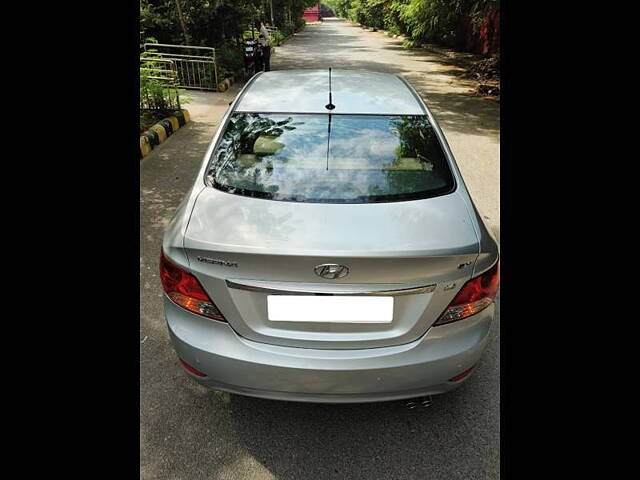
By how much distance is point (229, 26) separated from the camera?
12.1 metres

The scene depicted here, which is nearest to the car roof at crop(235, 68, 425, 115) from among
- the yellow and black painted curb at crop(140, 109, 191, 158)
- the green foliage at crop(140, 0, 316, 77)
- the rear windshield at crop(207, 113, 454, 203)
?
the rear windshield at crop(207, 113, 454, 203)

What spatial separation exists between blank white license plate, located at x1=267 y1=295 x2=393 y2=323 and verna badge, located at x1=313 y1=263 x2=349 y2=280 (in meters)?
0.09

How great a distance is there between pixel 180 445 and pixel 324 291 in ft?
3.63

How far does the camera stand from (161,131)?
6.91 metres

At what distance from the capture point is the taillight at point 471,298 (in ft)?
5.67

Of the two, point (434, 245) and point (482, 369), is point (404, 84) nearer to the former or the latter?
point (434, 245)

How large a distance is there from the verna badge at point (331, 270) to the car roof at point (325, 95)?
1151mm

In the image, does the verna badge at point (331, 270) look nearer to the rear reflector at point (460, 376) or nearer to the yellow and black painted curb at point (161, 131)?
the rear reflector at point (460, 376)

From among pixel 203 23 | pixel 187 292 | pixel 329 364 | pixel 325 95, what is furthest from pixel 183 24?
pixel 329 364

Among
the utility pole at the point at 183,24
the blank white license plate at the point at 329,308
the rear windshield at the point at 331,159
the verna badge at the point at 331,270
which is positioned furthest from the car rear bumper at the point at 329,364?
the utility pole at the point at 183,24

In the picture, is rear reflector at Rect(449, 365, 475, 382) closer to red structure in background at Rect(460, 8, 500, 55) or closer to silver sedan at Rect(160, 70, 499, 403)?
silver sedan at Rect(160, 70, 499, 403)

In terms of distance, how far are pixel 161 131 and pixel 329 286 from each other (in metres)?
6.15

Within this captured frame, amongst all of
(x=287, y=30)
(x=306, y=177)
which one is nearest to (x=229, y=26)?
(x=306, y=177)

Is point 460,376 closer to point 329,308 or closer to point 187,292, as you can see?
point 329,308
